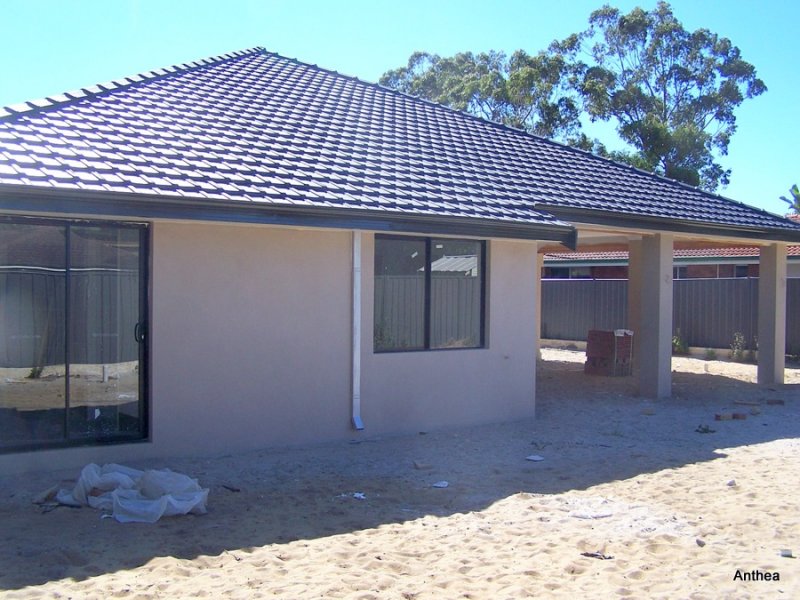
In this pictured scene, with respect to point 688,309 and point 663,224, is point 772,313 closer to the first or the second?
point 663,224

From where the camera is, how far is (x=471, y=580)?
17.5 feet

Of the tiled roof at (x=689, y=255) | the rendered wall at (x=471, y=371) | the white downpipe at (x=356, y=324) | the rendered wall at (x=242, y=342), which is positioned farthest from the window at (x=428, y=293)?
the tiled roof at (x=689, y=255)

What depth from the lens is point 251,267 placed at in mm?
9117

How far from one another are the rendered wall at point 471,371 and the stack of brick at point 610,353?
5682 millimetres

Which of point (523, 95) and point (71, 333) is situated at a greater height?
point (523, 95)

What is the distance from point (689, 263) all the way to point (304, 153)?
17903mm

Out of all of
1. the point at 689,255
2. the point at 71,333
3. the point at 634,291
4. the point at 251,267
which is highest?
the point at 689,255

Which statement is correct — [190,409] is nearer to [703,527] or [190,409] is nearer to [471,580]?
[471,580]

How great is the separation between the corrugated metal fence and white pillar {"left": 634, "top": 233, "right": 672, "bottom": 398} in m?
7.80

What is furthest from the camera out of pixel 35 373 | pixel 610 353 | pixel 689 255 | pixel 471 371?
pixel 689 255

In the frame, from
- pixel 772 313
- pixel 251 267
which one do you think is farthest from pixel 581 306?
pixel 251 267

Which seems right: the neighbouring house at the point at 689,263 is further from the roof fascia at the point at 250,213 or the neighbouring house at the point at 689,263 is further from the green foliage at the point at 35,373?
the green foliage at the point at 35,373

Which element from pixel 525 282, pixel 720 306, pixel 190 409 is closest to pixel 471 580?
pixel 190 409

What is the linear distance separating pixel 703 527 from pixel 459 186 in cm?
603
